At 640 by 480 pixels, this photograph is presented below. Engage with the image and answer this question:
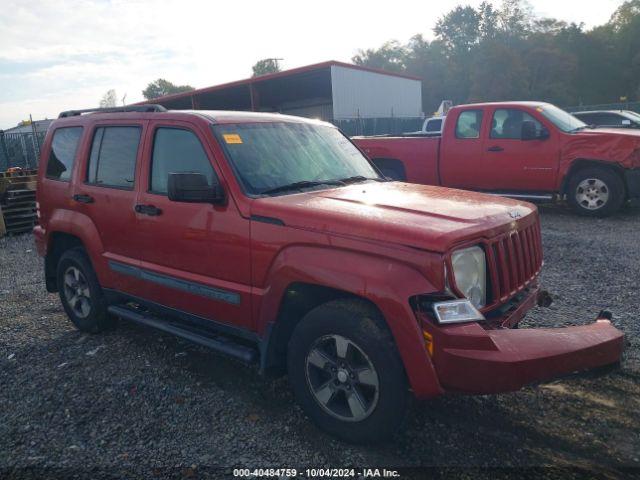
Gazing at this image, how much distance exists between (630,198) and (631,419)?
680 cm

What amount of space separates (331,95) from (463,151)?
2316 centimetres

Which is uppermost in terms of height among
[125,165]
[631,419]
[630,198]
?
[125,165]

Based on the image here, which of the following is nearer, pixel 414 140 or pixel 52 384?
pixel 52 384

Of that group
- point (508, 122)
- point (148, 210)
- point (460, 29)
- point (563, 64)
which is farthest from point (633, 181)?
point (460, 29)

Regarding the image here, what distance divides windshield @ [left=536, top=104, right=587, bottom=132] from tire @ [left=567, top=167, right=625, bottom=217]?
0.82 metres

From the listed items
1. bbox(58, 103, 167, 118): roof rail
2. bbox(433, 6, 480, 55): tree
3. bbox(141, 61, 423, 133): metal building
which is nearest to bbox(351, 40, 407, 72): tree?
bbox(433, 6, 480, 55): tree

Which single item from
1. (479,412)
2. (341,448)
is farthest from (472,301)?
(341,448)

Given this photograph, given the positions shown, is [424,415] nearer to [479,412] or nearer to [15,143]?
[479,412]

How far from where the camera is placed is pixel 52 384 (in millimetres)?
4008

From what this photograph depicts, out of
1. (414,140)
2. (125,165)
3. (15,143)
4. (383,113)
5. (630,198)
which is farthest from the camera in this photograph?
(383,113)

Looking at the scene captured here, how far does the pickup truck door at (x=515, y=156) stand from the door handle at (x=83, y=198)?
23.5 feet

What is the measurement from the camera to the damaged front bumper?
2537 millimetres

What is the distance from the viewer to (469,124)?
9758 millimetres

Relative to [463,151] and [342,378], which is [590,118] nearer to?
[463,151]
